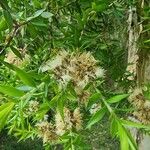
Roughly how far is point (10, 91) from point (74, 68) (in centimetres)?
14

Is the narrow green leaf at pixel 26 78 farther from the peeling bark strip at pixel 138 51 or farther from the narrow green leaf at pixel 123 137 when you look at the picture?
the peeling bark strip at pixel 138 51

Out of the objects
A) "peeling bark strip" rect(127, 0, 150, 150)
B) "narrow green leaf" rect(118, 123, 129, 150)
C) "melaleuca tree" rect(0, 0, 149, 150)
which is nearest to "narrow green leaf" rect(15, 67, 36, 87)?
Result: "melaleuca tree" rect(0, 0, 149, 150)

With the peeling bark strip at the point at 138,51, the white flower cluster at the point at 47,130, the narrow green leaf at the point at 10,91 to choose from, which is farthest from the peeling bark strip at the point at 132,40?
the narrow green leaf at the point at 10,91

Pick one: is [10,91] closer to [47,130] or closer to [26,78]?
[26,78]

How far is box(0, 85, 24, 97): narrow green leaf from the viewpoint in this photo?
2.99 ft

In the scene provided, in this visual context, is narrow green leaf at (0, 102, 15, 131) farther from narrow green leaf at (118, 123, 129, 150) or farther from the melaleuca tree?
narrow green leaf at (118, 123, 129, 150)

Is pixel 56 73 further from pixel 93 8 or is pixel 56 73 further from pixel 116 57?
pixel 116 57

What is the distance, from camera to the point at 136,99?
3.54 ft

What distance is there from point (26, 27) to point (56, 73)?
11 centimetres

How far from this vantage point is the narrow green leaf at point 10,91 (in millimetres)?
910

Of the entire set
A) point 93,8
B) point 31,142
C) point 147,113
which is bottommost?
point 31,142

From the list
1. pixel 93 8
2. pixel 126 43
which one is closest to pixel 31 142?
pixel 126 43

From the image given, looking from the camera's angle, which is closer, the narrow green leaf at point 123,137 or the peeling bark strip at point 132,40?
the narrow green leaf at point 123,137

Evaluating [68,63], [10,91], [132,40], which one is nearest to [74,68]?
[68,63]
